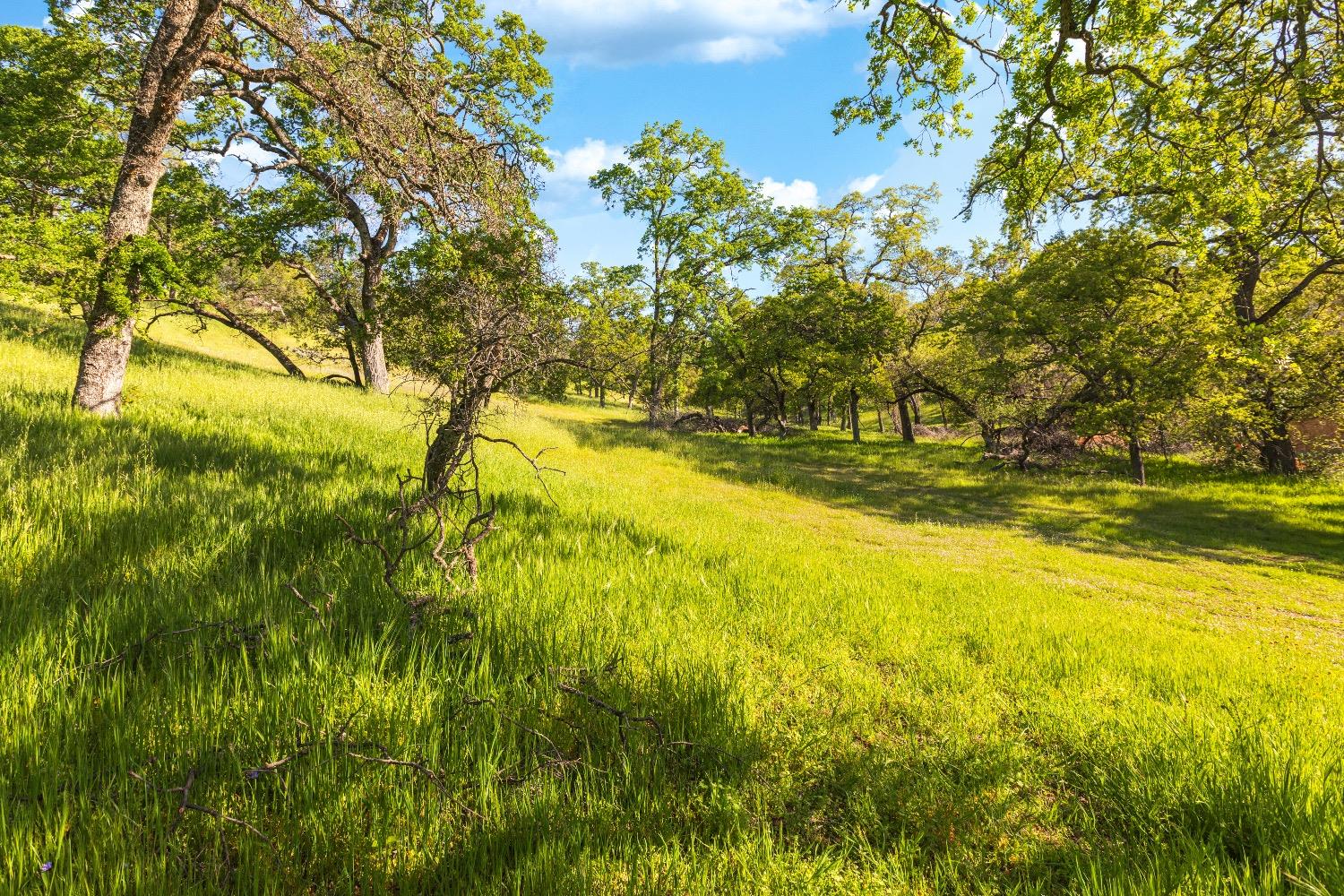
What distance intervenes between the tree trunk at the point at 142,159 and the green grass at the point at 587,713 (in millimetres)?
594

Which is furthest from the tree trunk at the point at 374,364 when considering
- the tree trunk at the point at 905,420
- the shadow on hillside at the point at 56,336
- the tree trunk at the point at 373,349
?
the tree trunk at the point at 905,420

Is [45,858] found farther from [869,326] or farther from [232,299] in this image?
[869,326]

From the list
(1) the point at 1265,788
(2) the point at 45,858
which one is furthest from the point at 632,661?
(1) the point at 1265,788

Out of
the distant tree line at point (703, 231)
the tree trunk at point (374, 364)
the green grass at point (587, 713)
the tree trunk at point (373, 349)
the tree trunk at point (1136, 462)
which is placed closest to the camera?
the green grass at point (587, 713)

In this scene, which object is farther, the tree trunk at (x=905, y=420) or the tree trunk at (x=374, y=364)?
the tree trunk at (x=905, y=420)

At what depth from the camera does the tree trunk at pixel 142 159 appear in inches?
237

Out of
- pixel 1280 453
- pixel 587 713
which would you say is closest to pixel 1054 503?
pixel 1280 453

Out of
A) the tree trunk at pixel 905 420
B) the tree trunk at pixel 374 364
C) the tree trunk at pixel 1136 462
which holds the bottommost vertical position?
the tree trunk at pixel 1136 462

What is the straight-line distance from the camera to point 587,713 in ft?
8.01

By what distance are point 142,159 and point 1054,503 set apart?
1982 centimetres

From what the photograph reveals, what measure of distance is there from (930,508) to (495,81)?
17.5 m

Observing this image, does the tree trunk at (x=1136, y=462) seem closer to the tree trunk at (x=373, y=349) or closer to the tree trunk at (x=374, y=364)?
the tree trunk at (x=373, y=349)

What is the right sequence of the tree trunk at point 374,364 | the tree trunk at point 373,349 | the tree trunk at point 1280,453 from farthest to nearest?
the tree trunk at point 374,364, the tree trunk at point 373,349, the tree trunk at point 1280,453

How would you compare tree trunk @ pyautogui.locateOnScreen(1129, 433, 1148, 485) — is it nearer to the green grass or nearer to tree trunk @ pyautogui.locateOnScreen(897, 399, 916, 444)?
tree trunk @ pyautogui.locateOnScreen(897, 399, 916, 444)
